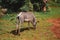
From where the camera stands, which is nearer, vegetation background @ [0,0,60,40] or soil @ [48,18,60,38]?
vegetation background @ [0,0,60,40]

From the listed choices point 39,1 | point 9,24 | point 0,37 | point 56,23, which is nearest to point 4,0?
point 39,1

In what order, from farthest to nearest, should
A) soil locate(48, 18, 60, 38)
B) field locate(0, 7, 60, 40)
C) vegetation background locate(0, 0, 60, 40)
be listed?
soil locate(48, 18, 60, 38) → vegetation background locate(0, 0, 60, 40) → field locate(0, 7, 60, 40)

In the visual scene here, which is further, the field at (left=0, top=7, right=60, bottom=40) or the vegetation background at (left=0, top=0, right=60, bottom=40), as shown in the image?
the vegetation background at (left=0, top=0, right=60, bottom=40)

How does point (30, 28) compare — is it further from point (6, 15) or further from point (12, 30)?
point (6, 15)

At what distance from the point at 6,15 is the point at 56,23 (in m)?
5.04

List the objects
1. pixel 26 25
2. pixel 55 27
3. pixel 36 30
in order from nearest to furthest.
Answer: pixel 36 30 → pixel 55 27 → pixel 26 25

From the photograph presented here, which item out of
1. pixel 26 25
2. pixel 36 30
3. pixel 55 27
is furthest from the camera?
pixel 26 25

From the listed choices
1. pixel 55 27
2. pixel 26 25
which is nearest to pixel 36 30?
pixel 26 25

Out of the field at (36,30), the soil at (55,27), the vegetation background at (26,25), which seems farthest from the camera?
the soil at (55,27)

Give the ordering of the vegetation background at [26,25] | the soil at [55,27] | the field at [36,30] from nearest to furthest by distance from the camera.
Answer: the field at [36,30] → the vegetation background at [26,25] → the soil at [55,27]

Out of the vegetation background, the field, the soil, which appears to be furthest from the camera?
the soil

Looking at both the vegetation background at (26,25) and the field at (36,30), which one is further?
the vegetation background at (26,25)

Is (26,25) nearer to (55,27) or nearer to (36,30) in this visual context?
(36,30)

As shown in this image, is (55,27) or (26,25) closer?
(55,27)
